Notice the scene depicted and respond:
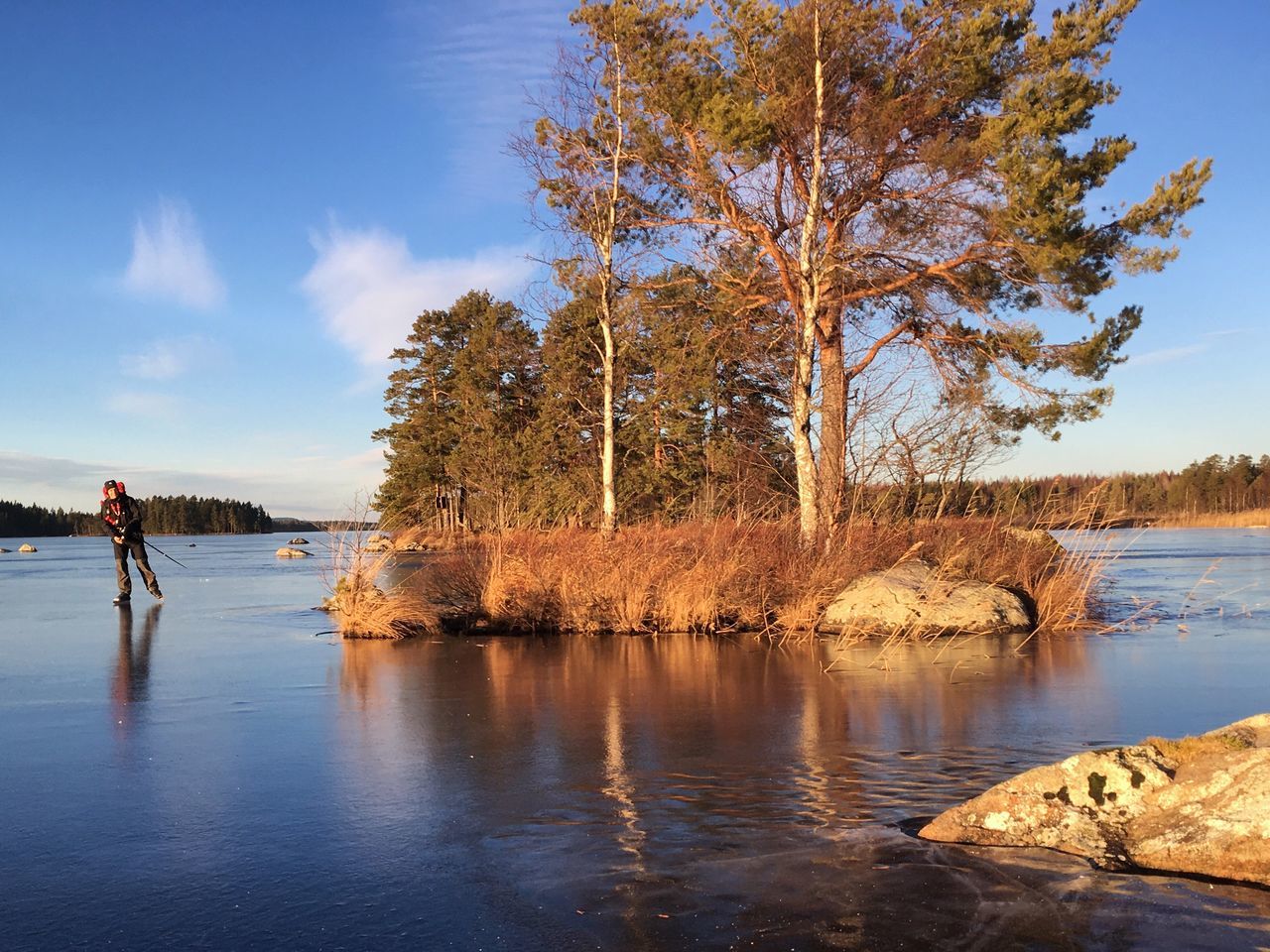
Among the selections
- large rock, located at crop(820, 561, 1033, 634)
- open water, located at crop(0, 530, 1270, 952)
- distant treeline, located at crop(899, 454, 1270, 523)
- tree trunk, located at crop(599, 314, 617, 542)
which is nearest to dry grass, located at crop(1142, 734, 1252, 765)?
open water, located at crop(0, 530, 1270, 952)

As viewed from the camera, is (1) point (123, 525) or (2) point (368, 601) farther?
(1) point (123, 525)

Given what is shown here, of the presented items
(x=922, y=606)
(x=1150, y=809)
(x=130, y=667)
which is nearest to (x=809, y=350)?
(x=922, y=606)

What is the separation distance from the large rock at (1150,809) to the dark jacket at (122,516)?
1868cm

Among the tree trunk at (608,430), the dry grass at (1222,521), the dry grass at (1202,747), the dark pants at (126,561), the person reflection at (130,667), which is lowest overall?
the person reflection at (130,667)

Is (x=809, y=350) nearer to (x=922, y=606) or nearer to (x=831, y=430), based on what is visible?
(x=831, y=430)

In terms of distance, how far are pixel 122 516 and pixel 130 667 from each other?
32.0 feet

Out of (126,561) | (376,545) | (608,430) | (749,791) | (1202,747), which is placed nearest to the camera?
(1202,747)

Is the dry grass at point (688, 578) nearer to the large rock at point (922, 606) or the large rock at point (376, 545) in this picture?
the large rock at point (922, 606)

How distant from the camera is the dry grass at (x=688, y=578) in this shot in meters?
14.5

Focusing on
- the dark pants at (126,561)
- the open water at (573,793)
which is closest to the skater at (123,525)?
the dark pants at (126,561)

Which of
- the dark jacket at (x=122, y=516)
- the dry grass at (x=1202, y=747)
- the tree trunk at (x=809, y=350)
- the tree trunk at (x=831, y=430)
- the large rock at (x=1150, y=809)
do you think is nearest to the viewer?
the large rock at (x=1150, y=809)

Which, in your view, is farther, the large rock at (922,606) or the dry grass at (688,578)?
the dry grass at (688,578)

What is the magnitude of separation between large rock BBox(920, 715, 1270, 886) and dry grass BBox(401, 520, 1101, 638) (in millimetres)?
8759

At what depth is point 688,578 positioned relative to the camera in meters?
14.5
